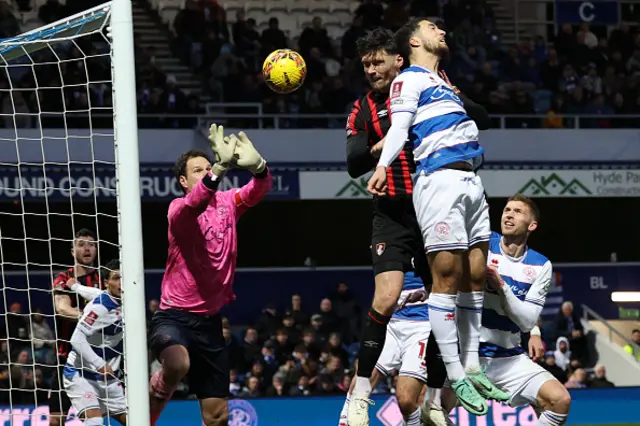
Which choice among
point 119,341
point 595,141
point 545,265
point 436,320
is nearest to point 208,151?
point 595,141

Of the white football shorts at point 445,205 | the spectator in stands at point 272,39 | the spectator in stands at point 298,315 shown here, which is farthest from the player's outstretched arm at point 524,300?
the spectator in stands at point 272,39

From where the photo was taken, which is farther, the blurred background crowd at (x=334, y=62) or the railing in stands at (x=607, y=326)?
the blurred background crowd at (x=334, y=62)

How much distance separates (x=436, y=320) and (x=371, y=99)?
1.69 metres

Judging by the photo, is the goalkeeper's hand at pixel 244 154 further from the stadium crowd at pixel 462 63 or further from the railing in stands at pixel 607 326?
the railing in stands at pixel 607 326

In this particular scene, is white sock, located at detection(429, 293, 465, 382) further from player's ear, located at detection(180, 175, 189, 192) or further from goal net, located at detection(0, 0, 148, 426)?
player's ear, located at detection(180, 175, 189, 192)

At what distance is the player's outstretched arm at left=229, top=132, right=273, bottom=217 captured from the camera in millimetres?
7328

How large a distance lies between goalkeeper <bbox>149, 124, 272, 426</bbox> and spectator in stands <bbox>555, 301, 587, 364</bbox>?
10795mm

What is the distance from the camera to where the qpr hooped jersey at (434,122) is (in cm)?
674

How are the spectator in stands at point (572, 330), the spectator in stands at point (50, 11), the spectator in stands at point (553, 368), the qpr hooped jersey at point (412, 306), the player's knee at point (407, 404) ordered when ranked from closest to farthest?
the player's knee at point (407, 404) < the qpr hooped jersey at point (412, 306) < the spectator in stands at point (553, 368) < the spectator in stands at point (572, 330) < the spectator in stands at point (50, 11)

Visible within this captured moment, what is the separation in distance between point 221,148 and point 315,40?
13.1m

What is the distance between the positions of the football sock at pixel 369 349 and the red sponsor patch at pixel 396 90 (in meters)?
1.43

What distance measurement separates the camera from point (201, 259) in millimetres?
7824

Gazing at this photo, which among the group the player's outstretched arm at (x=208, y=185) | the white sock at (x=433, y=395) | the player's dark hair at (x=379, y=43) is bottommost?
the white sock at (x=433, y=395)

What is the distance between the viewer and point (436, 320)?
6793 mm
